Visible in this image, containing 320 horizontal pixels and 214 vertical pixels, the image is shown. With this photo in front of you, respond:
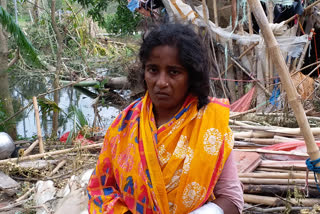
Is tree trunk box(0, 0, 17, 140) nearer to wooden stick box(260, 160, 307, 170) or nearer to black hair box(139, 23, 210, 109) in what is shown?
wooden stick box(260, 160, 307, 170)

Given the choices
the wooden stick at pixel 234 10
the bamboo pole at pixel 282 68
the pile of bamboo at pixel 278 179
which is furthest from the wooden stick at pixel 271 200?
the wooden stick at pixel 234 10

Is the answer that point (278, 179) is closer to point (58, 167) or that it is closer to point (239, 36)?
point (58, 167)

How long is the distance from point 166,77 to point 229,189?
514 mm

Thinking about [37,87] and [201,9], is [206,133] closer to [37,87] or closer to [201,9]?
[201,9]

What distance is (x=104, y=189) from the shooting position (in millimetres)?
1509

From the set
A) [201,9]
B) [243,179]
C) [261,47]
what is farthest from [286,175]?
[201,9]

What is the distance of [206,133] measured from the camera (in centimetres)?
129

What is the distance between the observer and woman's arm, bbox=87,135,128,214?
1446 millimetres

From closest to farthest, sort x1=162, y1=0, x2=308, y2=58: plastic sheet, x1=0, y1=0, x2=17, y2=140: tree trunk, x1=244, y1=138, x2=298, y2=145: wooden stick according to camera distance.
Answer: x1=244, y1=138, x2=298, y2=145: wooden stick
x1=0, y1=0, x2=17, y2=140: tree trunk
x1=162, y1=0, x2=308, y2=58: plastic sheet

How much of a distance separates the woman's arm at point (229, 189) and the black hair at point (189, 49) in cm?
27

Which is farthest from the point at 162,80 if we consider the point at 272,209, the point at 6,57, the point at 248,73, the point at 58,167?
the point at 248,73

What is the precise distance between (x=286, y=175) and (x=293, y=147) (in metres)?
0.48

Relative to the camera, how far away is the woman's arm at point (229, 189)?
4.32 feet

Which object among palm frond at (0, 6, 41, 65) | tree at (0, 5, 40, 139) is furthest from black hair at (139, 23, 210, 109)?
tree at (0, 5, 40, 139)
